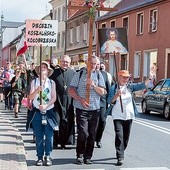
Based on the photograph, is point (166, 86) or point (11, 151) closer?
point (11, 151)

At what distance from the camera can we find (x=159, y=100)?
17469 millimetres

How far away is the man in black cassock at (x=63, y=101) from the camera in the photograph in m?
9.37

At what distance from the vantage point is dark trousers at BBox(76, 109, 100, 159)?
796 centimetres

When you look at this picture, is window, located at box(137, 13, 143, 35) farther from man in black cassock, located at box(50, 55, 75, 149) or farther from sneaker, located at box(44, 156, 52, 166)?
sneaker, located at box(44, 156, 52, 166)

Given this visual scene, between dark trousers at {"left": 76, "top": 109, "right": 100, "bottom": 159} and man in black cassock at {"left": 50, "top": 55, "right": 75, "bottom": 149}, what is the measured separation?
131 centimetres

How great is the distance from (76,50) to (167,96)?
3264cm

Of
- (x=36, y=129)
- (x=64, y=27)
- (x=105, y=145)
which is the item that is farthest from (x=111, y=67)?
(x=36, y=129)

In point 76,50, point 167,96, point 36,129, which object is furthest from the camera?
point 76,50

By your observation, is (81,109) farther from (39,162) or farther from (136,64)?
(136,64)

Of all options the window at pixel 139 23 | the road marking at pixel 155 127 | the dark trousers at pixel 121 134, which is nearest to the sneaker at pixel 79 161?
the dark trousers at pixel 121 134

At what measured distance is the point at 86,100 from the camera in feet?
25.9

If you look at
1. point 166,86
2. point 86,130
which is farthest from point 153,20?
point 86,130

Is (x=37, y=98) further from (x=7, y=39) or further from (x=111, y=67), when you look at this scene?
(x=7, y=39)

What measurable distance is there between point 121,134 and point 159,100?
955 centimetres
